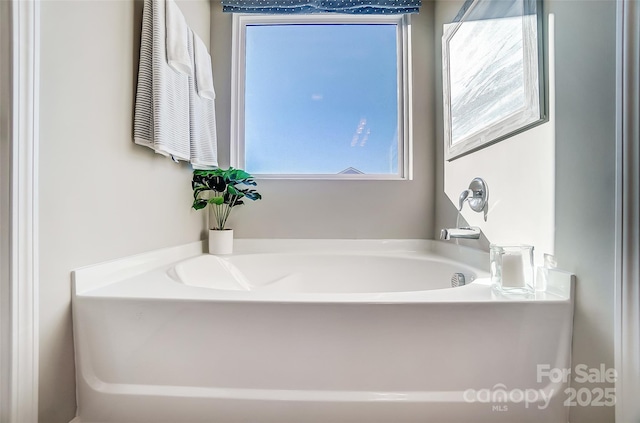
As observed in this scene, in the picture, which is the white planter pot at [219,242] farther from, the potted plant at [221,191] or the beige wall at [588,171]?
the beige wall at [588,171]

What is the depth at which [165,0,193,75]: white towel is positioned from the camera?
4.38ft

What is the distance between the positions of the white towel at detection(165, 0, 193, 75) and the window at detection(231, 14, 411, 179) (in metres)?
0.68

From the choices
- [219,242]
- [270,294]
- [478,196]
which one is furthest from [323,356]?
[219,242]

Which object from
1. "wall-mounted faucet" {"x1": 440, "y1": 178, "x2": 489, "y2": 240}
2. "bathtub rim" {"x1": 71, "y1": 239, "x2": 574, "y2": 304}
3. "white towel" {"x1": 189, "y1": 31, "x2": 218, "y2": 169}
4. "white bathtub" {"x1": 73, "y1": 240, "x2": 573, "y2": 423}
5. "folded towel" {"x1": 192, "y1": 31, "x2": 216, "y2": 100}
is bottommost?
"white bathtub" {"x1": 73, "y1": 240, "x2": 573, "y2": 423}

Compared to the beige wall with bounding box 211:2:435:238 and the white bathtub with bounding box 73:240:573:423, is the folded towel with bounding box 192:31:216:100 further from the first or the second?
the white bathtub with bounding box 73:240:573:423

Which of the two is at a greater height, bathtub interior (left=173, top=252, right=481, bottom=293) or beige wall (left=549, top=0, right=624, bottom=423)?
beige wall (left=549, top=0, right=624, bottom=423)

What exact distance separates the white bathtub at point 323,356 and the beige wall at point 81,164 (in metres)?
0.07

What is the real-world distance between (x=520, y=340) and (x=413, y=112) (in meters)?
1.53

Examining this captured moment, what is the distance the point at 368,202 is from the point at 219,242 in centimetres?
96

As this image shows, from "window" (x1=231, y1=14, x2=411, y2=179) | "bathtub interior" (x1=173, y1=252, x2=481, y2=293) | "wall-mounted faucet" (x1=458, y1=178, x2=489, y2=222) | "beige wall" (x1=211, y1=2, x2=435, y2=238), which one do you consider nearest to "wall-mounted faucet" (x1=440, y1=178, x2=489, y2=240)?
"wall-mounted faucet" (x1=458, y1=178, x2=489, y2=222)

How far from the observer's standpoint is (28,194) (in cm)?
82

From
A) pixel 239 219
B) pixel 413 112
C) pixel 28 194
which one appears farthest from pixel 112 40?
pixel 413 112

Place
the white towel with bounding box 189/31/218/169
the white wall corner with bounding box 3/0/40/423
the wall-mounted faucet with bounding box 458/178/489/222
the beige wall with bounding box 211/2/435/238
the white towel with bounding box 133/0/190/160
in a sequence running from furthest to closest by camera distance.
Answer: the beige wall with bounding box 211/2/435/238 → the white towel with bounding box 189/31/218/169 → the wall-mounted faucet with bounding box 458/178/489/222 → the white towel with bounding box 133/0/190/160 → the white wall corner with bounding box 3/0/40/423

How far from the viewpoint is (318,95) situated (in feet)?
6.96
